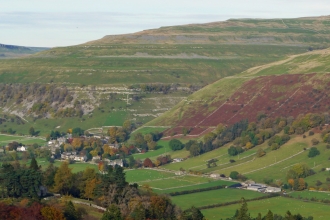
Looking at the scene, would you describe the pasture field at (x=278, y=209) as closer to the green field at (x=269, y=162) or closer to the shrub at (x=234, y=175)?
the green field at (x=269, y=162)

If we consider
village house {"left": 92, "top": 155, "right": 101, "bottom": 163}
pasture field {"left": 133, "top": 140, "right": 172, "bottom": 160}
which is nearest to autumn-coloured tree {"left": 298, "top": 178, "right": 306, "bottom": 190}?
pasture field {"left": 133, "top": 140, "right": 172, "bottom": 160}

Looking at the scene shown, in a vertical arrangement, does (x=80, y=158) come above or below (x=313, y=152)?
below

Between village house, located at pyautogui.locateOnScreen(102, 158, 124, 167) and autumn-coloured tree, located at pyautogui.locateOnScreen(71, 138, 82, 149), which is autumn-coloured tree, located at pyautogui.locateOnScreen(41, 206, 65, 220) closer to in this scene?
village house, located at pyautogui.locateOnScreen(102, 158, 124, 167)

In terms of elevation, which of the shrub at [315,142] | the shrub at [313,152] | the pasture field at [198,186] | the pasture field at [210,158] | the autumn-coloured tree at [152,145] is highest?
the shrub at [315,142]

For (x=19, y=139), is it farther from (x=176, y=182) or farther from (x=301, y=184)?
(x=301, y=184)

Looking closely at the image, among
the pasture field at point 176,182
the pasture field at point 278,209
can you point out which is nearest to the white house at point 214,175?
the pasture field at point 176,182

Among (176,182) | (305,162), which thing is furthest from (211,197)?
(305,162)

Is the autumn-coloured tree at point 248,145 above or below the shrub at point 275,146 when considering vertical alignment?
below
